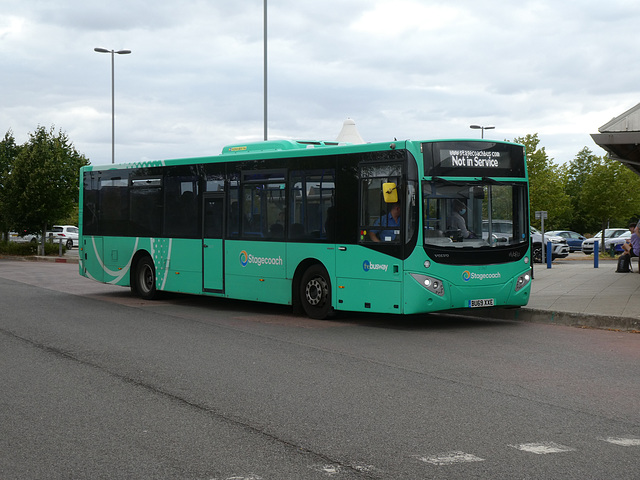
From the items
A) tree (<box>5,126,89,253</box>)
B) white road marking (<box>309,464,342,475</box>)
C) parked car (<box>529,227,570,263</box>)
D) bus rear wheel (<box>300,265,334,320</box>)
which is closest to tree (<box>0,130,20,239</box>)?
tree (<box>5,126,89,253</box>)

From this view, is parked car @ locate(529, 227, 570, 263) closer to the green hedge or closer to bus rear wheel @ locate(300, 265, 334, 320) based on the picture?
bus rear wheel @ locate(300, 265, 334, 320)

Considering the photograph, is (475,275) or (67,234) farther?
(67,234)

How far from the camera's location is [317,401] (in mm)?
7227

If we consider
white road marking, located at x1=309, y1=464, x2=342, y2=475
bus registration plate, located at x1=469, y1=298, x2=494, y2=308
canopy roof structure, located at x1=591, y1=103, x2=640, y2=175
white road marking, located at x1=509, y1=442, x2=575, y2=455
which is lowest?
white road marking, located at x1=309, y1=464, x2=342, y2=475

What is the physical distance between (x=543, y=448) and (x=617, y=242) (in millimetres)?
39675

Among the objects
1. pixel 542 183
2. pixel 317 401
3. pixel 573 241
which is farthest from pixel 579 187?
pixel 317 401

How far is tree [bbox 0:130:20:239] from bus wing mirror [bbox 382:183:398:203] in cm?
3436

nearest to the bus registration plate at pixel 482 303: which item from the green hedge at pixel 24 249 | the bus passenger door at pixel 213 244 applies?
the bus passenger door at pixel 213 244

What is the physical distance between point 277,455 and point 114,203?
14.0 metres

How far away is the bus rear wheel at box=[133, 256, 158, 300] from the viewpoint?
17734 mm

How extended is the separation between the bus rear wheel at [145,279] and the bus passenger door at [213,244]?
78.2 inches

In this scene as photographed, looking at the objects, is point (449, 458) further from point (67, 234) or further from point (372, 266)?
point (67, 234)

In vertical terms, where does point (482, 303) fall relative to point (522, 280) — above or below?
below

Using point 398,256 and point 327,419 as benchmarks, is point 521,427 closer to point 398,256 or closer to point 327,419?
point 327,419
